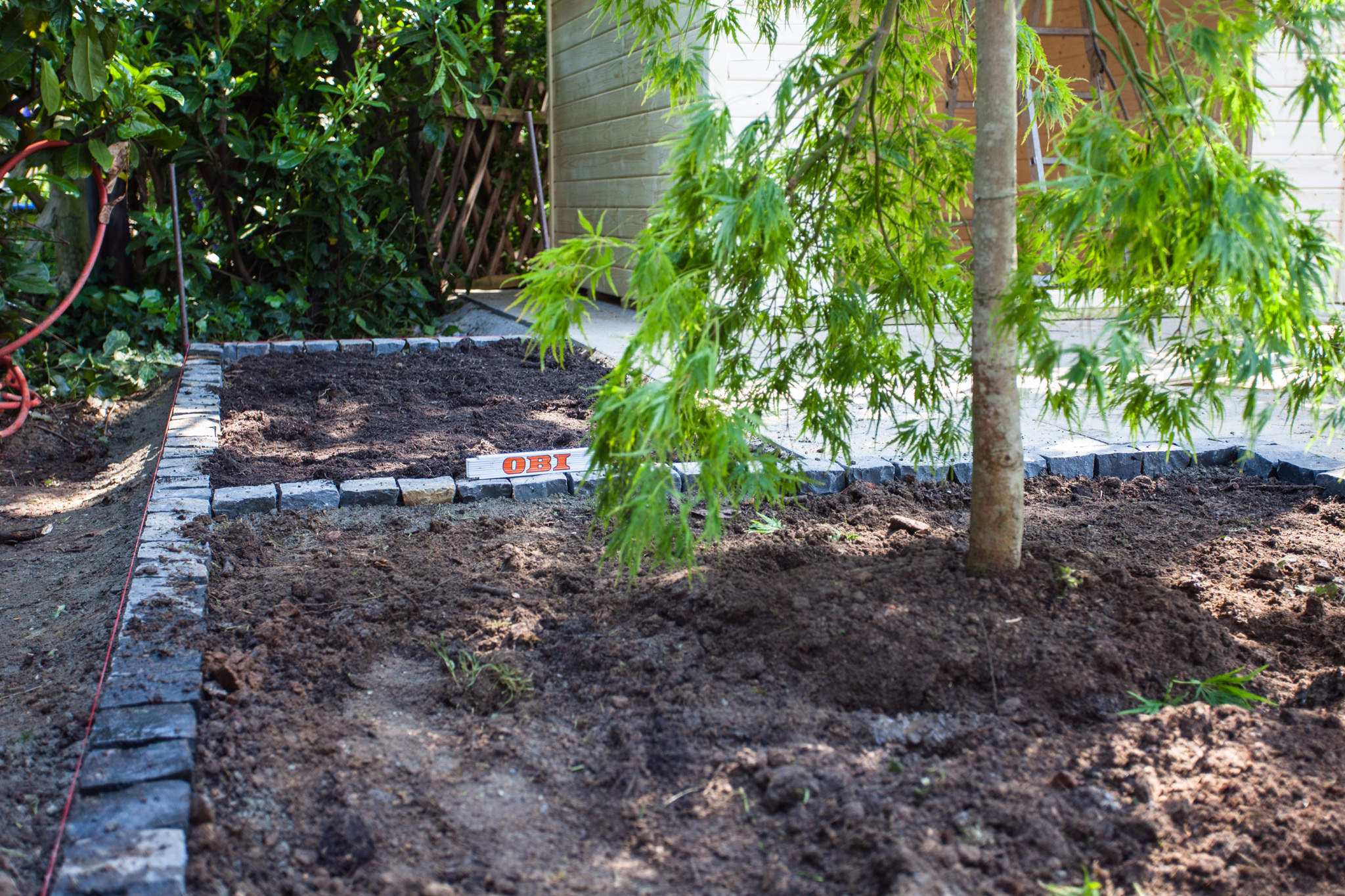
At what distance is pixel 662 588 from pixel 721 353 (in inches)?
26.2

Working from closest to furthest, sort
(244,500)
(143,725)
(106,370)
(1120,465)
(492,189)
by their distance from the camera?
(143,725)
(244,500)
(1120,465)
(106,370)
(492,189)

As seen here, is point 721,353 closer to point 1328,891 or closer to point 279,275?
point 1328,891

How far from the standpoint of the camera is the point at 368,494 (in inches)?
130

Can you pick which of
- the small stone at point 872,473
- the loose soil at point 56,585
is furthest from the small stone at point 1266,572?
the loose soil at point 56,585

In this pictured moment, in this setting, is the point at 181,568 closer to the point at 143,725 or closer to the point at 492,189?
the point at 143,725

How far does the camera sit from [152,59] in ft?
20.4

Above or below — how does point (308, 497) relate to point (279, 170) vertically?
below

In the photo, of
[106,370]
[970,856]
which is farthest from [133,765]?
[106,370]

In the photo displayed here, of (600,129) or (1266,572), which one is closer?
(1266,572)

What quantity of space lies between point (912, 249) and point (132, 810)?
6.66 ft

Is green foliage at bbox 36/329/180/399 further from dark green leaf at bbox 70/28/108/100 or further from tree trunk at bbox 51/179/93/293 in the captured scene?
dark green leaf at bbox 70/28/108/100

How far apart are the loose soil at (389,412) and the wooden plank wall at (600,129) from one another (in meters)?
2.12

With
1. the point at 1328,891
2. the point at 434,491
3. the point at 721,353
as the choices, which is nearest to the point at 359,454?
the point at 434,491

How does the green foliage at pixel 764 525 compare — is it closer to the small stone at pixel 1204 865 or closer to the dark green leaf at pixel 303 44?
the small stone at pixel 1204 865
